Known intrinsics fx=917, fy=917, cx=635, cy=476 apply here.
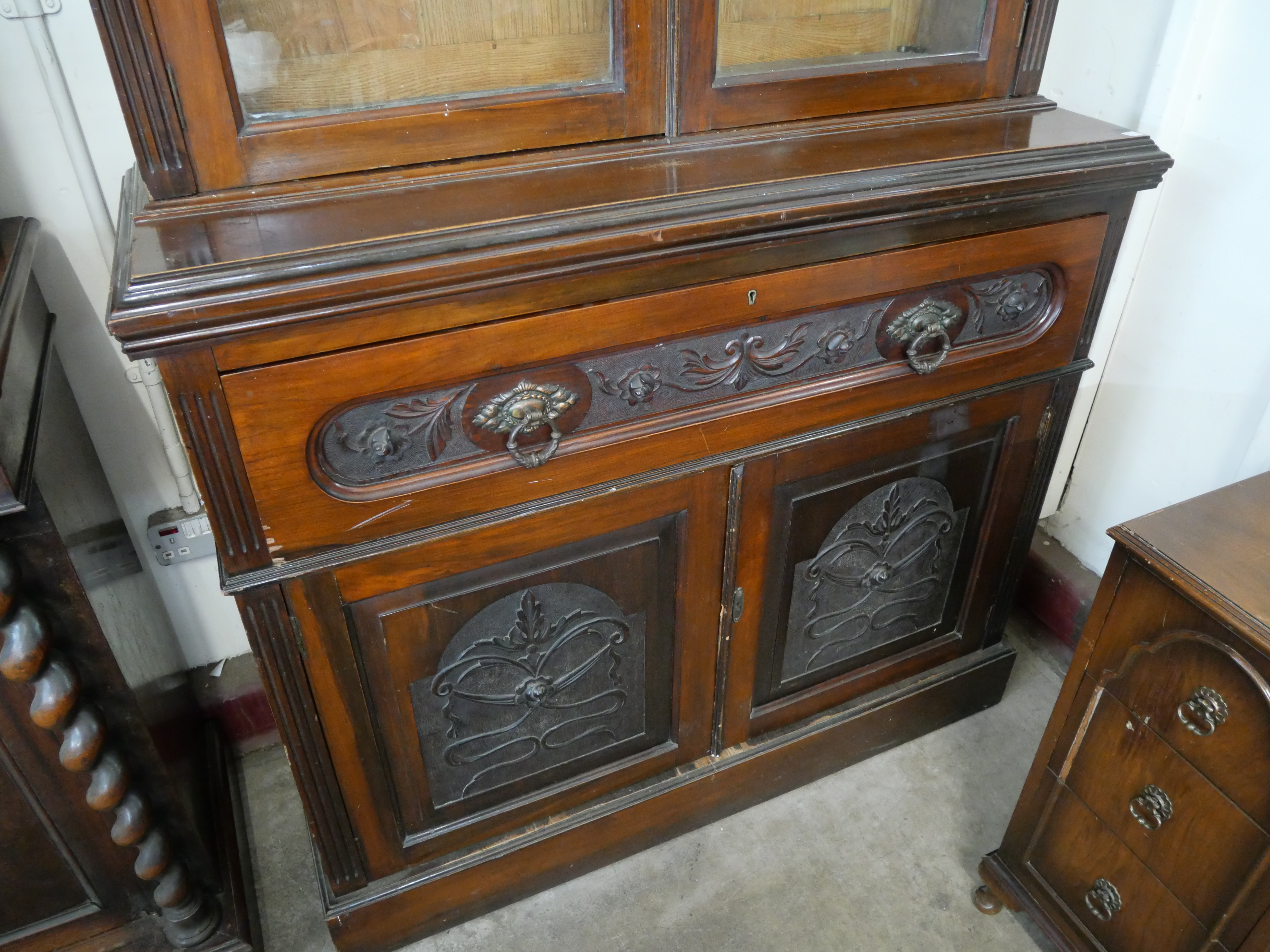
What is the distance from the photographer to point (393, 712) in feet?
3.56

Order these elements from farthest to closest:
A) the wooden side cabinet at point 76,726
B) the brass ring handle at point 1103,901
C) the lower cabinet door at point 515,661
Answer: the brass ring handle at point 1103,901 < the lower cabinet door at point 515,661 < the wooden side cabinet at point 76,726

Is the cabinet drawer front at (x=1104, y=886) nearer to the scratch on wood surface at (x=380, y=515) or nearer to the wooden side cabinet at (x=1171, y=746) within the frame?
the wooden side cabinet at (x=1171, y=746)

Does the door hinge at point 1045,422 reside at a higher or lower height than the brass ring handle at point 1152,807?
higher

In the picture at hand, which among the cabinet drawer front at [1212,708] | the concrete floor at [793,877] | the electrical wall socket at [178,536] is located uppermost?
the cabinet drawer front at [1212,708]

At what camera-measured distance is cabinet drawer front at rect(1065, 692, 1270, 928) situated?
96cm

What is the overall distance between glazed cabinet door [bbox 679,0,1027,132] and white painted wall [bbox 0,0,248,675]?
Answer: 0.65 meters

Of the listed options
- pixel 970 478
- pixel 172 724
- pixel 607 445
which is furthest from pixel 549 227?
pixel 172 724

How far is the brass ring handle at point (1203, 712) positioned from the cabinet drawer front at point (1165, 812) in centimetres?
5

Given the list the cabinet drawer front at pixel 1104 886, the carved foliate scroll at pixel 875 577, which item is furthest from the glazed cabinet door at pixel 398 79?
the cabinet drawer front at pixel 1104 886

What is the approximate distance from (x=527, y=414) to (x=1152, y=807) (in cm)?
83

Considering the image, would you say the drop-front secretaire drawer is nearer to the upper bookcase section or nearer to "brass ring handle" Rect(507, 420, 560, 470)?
"brass ring handle" Rect(507, 420, 560, 470)

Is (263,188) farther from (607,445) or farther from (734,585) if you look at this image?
(734,585)

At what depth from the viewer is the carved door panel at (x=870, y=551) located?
1175mm

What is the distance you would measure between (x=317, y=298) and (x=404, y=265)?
0.08 meters
